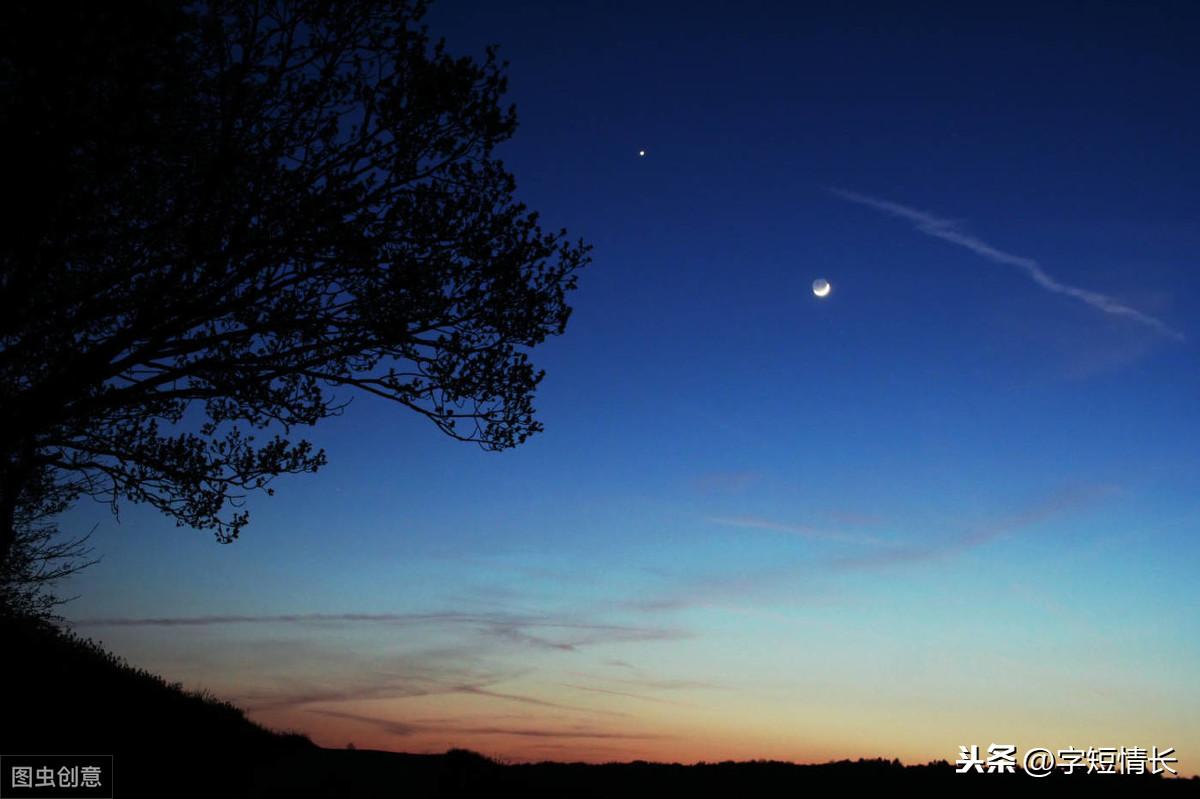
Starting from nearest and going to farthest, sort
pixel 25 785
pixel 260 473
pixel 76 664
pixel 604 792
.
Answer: pixel 25 785 → pixel 604 792 → pixel 260 473 → pixel 76 664

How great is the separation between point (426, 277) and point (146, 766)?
A: 10.3m

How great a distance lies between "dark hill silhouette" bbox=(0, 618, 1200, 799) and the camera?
14648mm

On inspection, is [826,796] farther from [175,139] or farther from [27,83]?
[27,83]

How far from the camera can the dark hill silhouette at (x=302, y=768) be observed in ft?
48.1

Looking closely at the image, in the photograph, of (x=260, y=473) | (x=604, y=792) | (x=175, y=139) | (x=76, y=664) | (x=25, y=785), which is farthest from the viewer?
(x=76, y=664)

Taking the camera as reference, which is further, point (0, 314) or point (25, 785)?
point (0, 314)

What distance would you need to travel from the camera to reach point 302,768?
58.4 feet

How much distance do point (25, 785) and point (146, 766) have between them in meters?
2.49

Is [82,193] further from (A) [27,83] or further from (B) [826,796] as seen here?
(B) [826,796]

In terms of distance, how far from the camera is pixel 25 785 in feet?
45.1

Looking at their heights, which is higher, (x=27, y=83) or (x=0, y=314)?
(x=27, y=83)

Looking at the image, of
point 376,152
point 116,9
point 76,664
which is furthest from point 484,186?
point 76,664

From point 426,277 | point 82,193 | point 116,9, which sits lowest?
point 426,277

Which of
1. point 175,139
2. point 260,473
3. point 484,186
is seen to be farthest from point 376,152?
point 260,473
